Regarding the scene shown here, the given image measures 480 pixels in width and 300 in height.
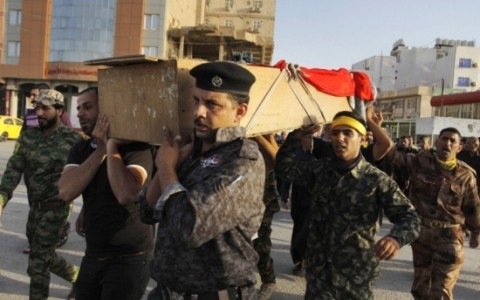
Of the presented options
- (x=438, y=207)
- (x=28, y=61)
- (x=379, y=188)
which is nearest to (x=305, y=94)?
(x=379, y=188)

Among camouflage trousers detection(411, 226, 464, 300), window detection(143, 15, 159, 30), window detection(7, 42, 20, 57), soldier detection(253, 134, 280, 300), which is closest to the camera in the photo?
camouflage trousers detection(411, 226, 464, 300)

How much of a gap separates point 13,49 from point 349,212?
38.8 meters

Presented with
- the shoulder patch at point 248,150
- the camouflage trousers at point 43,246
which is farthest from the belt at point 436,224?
the camouflage trousers at point 43,246

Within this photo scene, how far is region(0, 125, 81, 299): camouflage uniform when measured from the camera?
3.82 meters

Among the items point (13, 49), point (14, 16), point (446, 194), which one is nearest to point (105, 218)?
point (446, 194)

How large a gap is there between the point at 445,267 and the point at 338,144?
1938mm

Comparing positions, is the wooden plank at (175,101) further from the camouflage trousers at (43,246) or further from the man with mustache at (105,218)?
the camouflage trousers at (43,246)

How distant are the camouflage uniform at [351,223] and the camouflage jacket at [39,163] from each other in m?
2.05

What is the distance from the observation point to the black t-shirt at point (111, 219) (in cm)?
266

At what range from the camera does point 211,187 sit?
5.47 feet

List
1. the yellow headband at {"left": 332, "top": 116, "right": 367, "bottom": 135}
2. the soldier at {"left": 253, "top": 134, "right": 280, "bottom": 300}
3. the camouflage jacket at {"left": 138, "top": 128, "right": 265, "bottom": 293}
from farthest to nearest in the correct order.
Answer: the soldier at {"left": 253, "top": 134, "right": 280, "bottom": 300} → the yellow headband at {"left": 332, "top": 116, "right": 367, "bottom": 135} → the camouflage jacket at {"left": 138, "top": 128, "right": 265, "bottom": 293}

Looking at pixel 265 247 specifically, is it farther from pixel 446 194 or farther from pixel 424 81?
pixel 424 81

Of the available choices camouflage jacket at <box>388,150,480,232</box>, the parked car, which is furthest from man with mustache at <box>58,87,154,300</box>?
the parked car

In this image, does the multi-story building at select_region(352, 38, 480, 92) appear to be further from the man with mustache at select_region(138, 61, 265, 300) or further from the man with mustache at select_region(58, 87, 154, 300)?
the man with mustache at select_region(138, 61, 265, 300)
